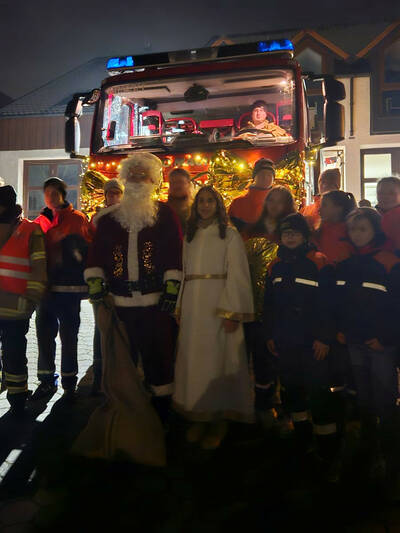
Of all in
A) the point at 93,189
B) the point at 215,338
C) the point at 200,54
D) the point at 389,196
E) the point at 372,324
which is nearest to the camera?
the point at 372,324

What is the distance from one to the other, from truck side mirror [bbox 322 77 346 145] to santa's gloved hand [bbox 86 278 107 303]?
10.8 ft

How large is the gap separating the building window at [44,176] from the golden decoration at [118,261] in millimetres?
16129

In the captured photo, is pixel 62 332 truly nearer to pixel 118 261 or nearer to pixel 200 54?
pixel 118 261

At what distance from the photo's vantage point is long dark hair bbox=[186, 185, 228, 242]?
3.42 m

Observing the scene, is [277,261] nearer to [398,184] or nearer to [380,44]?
[398,184]

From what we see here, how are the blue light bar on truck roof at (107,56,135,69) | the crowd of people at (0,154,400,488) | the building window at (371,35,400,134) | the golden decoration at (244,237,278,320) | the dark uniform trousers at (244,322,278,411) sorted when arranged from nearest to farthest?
the crowd of people at (0,154,400,488) → the dark uniform trousers at (244,322,278,411) → the golden decoration at (244,237,278,320) → the blue light bar on truck roof at (107,56,135,69) → the building window at (371,35,400,134)

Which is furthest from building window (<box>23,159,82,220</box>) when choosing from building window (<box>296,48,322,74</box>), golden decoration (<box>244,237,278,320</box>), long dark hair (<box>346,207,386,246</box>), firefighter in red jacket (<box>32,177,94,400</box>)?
long dark hair (<box>346,207,386,246</box>)

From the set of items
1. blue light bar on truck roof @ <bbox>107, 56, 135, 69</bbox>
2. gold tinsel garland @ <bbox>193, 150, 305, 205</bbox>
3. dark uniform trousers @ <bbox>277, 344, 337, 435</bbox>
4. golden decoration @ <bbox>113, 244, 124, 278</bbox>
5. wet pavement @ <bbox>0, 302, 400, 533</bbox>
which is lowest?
wet pavement @ <bbox>0, 302, 400, 533</bbox>

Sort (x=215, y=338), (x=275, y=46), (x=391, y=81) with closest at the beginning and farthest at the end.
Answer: (x=215, y=338), (x=275, y=46), (x=391, y=81)

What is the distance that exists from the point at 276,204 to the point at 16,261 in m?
2.19

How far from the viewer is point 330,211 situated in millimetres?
3719

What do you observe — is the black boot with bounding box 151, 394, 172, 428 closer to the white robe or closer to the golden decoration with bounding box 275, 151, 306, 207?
the white robe

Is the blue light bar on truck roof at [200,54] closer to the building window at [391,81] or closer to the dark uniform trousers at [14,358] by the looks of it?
the dark uniform trousers at [14,358]

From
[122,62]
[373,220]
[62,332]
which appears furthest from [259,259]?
[122,62]
